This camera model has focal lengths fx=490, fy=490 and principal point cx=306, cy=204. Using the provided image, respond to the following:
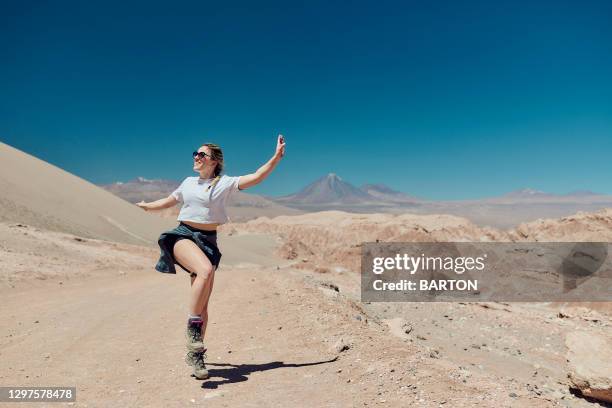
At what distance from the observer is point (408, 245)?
25.6m

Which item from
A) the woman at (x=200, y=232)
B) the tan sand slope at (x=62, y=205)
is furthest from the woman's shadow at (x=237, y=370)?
the tan sand slope at (x=62, y=205)

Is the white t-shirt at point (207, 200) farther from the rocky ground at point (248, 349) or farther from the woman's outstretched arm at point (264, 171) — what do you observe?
the rocky ground at point (248, 349)

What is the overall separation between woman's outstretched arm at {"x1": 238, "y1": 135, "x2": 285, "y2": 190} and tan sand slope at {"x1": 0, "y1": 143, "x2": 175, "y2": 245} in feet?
50.4

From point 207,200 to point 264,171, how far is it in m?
0.57

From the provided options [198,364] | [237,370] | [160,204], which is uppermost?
[160,204]

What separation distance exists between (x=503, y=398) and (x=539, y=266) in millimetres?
19678

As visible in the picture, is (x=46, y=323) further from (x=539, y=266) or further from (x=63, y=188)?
(x=63, y=188)

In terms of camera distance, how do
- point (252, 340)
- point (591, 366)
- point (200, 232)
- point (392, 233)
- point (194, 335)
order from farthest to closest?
point (392, 233), point (591, 366), point (252, 340), point (200, 232), point (194, 335)

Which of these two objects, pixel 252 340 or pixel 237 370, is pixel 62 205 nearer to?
pixel 252 340

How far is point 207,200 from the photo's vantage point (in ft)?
13.9

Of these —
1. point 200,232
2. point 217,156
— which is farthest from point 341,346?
point 217,156

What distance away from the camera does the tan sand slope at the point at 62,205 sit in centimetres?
1905

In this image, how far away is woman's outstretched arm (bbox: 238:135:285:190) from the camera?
412cm

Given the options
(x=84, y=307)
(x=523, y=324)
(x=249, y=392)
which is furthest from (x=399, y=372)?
(x=523, y=324)
